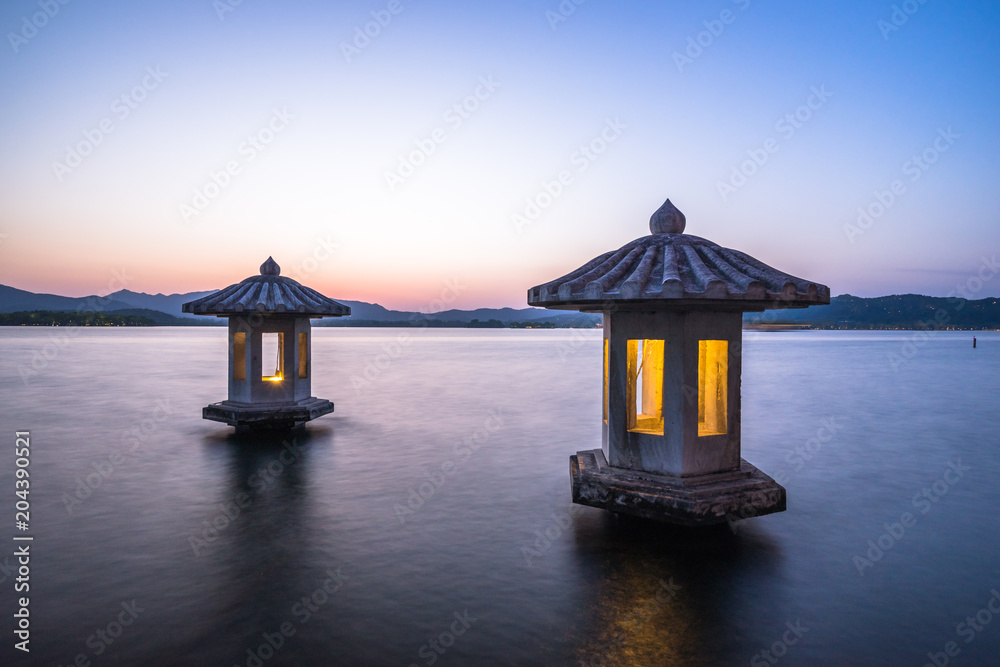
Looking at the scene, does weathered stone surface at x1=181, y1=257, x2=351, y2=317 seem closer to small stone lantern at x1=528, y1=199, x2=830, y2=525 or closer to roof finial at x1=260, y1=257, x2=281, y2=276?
roof finial at x1=260, y1=257, x2=281, y2=276

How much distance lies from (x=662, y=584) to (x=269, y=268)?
12116 mm

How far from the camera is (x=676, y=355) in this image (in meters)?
7.77

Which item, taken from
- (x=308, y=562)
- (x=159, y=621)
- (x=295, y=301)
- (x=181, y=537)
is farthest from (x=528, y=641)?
(x=295, y=301)

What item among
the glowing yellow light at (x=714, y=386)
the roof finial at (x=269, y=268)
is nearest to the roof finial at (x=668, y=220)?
the glowing yellow light at (x=714, y=386)

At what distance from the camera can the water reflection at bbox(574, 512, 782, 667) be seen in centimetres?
516

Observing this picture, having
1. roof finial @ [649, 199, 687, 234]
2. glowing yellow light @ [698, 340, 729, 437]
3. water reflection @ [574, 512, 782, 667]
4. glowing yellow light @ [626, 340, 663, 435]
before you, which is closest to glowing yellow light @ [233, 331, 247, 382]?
glowing yellow light @ [626, 340, 663, 435]

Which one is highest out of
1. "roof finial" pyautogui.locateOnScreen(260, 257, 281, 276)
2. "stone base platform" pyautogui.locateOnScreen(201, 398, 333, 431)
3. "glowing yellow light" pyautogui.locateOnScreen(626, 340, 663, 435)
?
"roof finial" pyautogui.locateOnScreen(260, 257, 281, 276)

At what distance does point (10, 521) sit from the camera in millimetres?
8383

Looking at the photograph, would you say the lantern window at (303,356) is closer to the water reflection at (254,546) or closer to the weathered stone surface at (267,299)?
the weathered stone surface at (267,299)

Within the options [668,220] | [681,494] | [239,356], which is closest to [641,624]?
[681,494]

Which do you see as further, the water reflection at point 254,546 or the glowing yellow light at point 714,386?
the glowing yellow light at point 714,386

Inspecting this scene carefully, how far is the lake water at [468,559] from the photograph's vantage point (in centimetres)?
528

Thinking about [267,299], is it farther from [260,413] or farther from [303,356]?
[260,413]

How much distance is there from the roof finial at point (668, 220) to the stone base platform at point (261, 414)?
10276 millimetres
